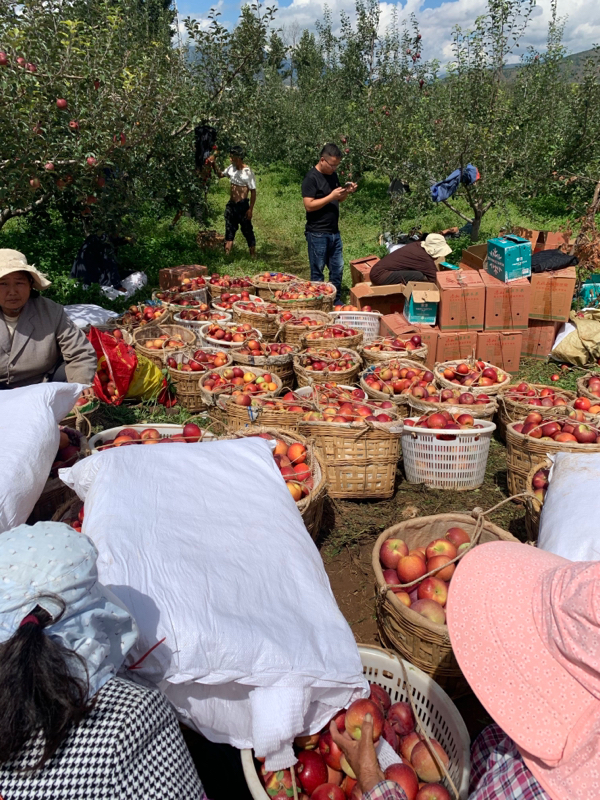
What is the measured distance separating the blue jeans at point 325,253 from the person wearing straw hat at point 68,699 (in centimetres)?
634

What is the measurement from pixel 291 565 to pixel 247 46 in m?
11.0

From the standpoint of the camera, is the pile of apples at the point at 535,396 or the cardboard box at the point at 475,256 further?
the cardboard box at the point at 475,256

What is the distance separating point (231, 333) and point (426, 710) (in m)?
4.20

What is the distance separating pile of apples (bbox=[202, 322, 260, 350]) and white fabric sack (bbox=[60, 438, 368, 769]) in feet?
11.3

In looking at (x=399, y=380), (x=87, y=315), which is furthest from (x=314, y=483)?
(x=87, y=315)

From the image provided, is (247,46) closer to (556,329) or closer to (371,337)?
(371,337)

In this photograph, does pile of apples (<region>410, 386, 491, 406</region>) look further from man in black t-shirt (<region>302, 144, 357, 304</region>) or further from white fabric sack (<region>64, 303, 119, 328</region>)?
white fabric sack (<region>64, 303, 119, 328</region>)

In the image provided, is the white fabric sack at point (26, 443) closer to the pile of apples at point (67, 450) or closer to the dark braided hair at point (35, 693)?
the pile of apples at point (67, 450)

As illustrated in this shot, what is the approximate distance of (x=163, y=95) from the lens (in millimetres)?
7520

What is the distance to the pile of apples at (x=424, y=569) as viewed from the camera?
2.45 meters

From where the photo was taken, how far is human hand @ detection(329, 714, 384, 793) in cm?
155

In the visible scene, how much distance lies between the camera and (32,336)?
346cm

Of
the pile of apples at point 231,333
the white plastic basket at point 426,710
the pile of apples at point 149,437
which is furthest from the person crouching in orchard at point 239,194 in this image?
the white plastic basket at point 426,710

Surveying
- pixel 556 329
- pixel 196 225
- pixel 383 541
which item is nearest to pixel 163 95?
pixel 196 225
